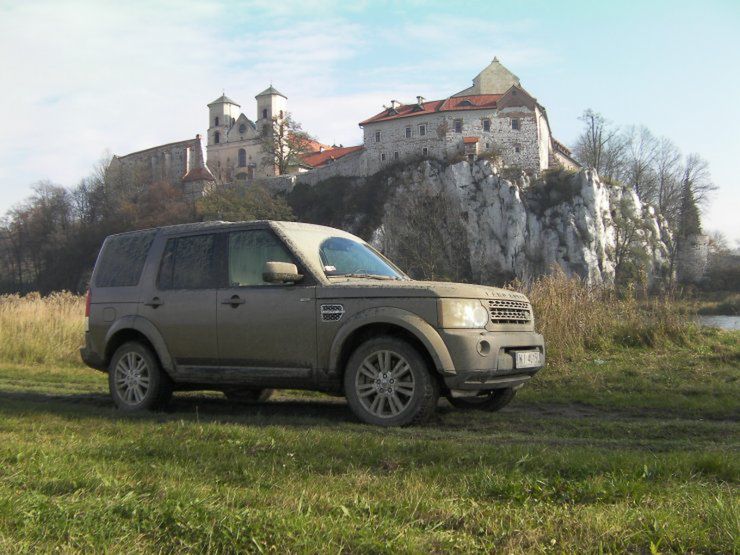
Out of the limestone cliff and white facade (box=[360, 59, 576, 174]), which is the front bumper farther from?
white facade (box=[360, 59, 576, 174])

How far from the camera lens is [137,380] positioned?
7.70 m

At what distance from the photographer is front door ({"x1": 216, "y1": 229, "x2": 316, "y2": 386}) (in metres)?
6.66

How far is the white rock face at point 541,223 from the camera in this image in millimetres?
73500

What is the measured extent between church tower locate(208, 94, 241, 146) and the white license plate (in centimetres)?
10848

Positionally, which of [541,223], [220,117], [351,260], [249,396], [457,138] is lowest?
[249,396]

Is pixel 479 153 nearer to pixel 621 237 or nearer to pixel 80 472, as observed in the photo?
pixel 621 237

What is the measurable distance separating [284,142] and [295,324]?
89.6 m

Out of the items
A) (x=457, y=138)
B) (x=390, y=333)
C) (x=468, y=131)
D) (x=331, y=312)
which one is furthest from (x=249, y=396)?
(x=468, y=131)

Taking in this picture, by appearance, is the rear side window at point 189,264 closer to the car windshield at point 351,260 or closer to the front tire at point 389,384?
the car windshield at point 351,260

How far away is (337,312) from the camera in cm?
648

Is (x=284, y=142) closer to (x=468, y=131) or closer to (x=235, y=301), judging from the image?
(x=468, y=131)

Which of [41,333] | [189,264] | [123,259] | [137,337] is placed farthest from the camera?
[41,333]

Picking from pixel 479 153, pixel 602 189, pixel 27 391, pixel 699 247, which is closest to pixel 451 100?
pixel 479 153

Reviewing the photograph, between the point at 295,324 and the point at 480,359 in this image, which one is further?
the point at 295,324
